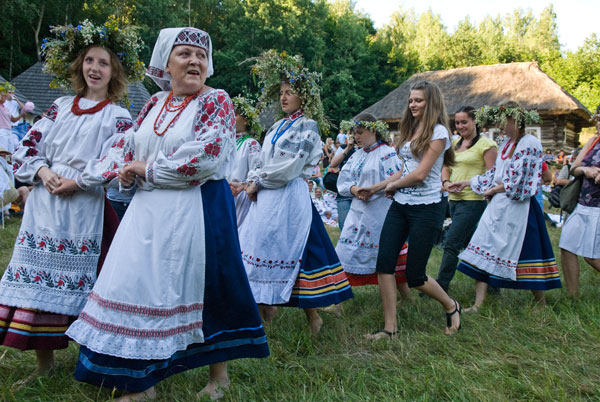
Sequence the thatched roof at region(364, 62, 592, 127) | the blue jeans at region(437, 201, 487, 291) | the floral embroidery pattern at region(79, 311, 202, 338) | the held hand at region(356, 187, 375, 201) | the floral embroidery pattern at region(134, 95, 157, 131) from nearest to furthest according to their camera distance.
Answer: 1. the floral embroidery pattern at region(79, 311, 202, 338)
2. the floral embroidery pattern at region(134, 95, 157, 131)
3. the held hand at region(356, 187, 375, 201)
4. the blue jeans at region(437, 201, 487, 291)
5. the thatched roof at region(364, 62, 592, 127)

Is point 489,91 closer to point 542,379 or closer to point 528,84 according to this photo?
point 528,84

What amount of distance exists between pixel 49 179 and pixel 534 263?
4.09 m

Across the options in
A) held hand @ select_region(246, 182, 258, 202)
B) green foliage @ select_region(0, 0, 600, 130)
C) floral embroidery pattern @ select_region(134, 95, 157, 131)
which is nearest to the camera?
floral embroidery pattern @ select_region(134, 95, 157, 131)

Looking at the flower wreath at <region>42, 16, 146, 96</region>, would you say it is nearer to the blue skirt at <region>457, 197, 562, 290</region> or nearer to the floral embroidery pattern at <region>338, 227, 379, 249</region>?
the floral embroidery pattern at <region>338, 227, 379, 249</region>

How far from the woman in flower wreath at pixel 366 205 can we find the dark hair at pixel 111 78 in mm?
2568

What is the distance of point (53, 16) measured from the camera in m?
33.0

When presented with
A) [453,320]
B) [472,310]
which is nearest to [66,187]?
[453,320]

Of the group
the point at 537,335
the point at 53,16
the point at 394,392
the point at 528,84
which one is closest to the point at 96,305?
the point at 394,392

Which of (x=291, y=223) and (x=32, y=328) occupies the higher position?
(x=291, y=223)

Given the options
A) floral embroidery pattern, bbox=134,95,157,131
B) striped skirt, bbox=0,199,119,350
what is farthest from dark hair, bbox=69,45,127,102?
striped skirt, bbox=0,199,119,350

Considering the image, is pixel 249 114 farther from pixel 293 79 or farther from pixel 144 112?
pixel 144 112

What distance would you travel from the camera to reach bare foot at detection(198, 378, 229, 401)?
8.80 feet

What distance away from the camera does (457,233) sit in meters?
5.29

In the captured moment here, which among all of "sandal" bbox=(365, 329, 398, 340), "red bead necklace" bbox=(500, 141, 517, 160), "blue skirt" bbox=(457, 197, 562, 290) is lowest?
"sandal" bbox=(365, 329, 398, 340)
